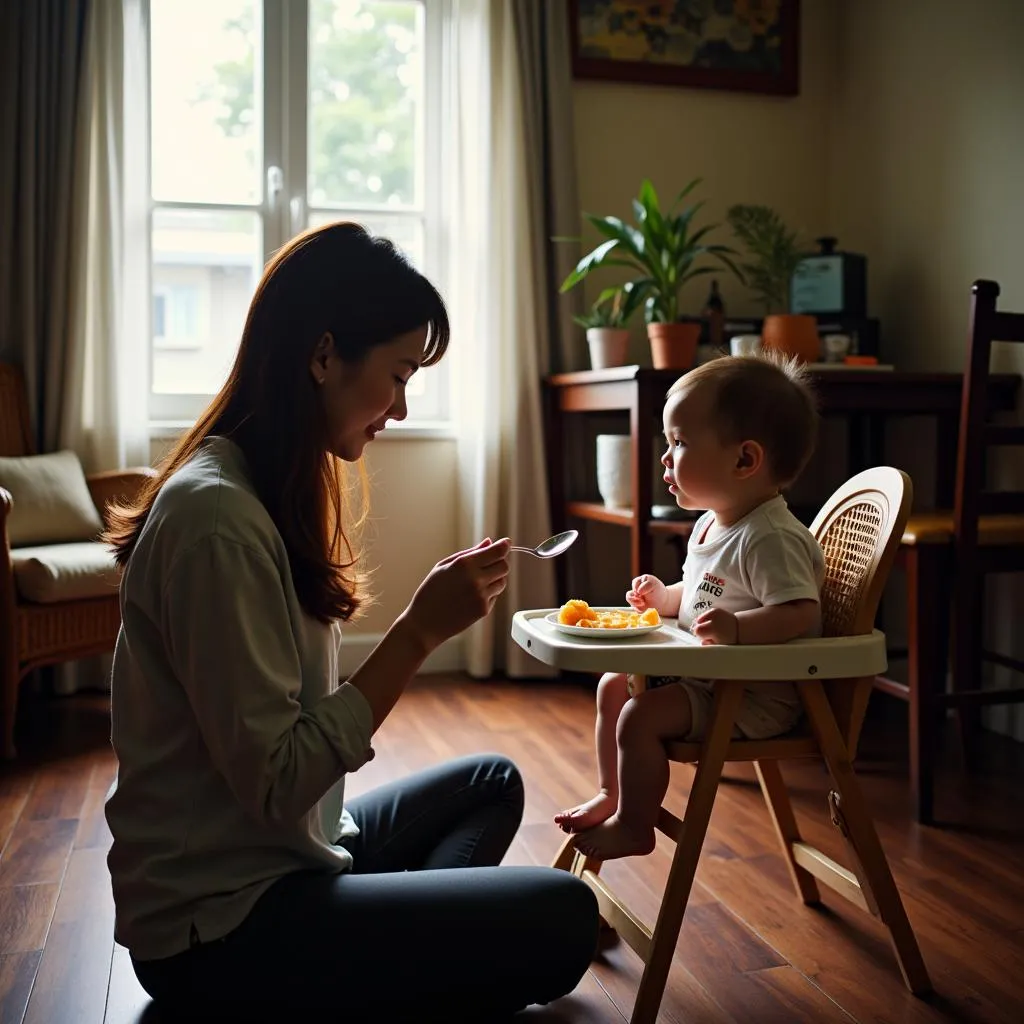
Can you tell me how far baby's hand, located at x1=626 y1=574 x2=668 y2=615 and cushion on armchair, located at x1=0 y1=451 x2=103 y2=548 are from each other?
6.31 feet

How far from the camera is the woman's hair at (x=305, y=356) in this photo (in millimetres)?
1189

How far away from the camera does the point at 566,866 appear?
5.69 feet

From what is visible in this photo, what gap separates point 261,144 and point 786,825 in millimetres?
2666

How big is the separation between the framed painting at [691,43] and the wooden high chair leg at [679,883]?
2.76 m

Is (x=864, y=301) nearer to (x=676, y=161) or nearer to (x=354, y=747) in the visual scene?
(x=676, y=161)

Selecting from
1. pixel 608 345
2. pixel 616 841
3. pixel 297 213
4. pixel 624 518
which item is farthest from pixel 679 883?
pixel 297 213

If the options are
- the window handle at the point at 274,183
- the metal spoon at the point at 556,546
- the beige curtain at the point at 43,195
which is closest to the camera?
the metal spoon at the point at 556,546

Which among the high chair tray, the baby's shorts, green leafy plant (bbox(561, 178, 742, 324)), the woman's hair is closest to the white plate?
the high chair tray

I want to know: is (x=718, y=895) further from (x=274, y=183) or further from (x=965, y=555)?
(x=274, y=183)

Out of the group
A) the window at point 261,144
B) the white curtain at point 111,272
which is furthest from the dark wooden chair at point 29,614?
the window at point 261,144

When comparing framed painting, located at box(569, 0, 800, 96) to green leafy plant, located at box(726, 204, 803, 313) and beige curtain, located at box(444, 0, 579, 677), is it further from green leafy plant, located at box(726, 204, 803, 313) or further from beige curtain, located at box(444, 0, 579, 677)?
green leafy plant, located at box(726, 204, 803, 313)

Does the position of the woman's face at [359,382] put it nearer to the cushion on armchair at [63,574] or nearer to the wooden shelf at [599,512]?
the cushion on armchair at [63,574]

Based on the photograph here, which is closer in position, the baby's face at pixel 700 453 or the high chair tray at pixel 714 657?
the high chair tray at pixel 714 657

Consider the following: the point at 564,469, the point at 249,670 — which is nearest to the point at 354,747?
the point at 249,670
